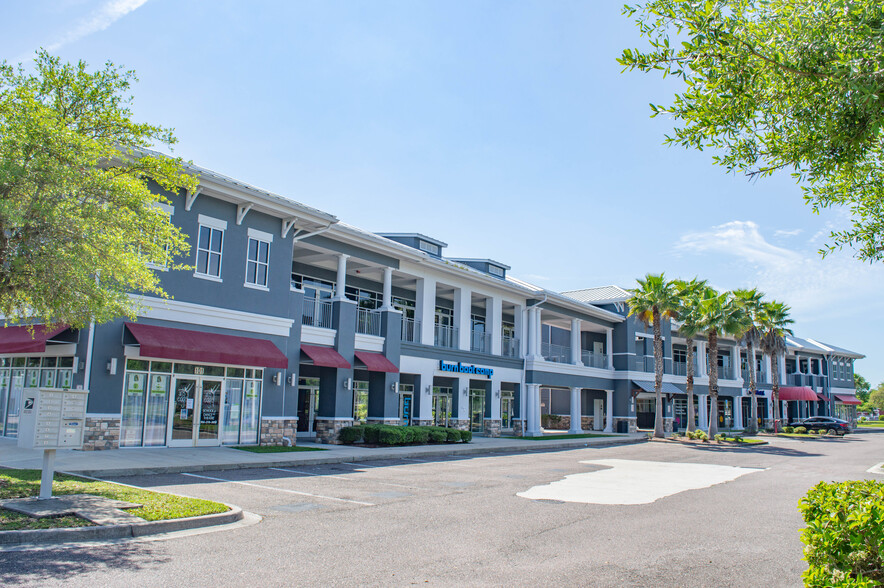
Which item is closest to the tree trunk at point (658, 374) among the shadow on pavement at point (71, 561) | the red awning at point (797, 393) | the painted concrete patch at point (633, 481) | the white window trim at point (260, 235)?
the painted concrete patch at point (633, 481)

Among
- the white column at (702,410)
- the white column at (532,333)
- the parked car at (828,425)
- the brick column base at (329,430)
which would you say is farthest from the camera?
the white column at (702,410)

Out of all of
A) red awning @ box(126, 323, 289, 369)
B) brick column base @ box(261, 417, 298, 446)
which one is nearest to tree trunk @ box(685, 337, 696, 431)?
brick column base @ box(261, 417, 298, 446)

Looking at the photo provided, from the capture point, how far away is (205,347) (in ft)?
61.0

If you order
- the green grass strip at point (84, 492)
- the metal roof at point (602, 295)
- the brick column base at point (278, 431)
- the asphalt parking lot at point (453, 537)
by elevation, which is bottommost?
the asphalt parking lot at point (453, 537)

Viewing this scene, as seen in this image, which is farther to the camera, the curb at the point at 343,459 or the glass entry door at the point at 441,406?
the glass entry door at the point at 441,406

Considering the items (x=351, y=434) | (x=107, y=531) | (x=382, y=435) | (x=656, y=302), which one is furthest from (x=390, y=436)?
(x=656, y=302)

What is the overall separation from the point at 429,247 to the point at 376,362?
790cm

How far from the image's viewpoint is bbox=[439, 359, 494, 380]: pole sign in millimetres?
29719

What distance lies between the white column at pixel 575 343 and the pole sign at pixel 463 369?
8.12m

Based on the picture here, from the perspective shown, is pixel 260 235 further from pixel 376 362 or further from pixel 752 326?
pixel 752 326

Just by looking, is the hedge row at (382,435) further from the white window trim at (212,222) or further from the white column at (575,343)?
the white column at (575,343)

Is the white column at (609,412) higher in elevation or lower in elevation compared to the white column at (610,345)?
lower

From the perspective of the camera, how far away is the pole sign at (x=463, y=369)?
2972cm

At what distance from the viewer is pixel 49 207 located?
1108 cm
